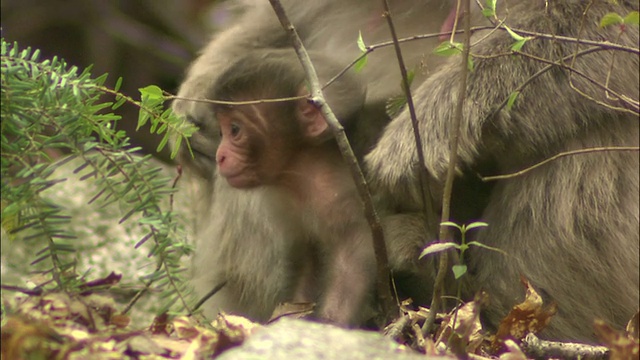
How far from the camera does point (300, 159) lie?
2979 mm

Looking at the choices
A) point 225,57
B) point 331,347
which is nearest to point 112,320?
point 331,347

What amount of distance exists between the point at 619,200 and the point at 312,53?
3.22 ft

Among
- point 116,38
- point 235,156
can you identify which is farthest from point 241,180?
point 116,38

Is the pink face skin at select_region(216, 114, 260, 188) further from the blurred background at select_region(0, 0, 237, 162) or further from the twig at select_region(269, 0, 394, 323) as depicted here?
the blurred background at select_region(0, 0, 237, 162)

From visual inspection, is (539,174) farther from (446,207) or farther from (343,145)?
(343,145)

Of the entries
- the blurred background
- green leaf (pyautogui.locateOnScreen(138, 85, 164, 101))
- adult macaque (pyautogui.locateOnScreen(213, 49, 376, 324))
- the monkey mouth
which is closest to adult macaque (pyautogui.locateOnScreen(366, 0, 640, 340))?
adult macaque (pyautogui.locateOnScreen(213, 49, 376, 324))

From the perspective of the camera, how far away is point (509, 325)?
2207 millimetres

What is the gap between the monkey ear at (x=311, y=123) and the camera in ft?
9.58

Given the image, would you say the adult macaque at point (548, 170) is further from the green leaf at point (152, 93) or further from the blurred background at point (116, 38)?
the blurred background at point (116, 38)

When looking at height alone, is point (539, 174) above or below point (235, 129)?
below

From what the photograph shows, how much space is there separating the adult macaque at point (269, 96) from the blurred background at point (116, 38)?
3268 mm

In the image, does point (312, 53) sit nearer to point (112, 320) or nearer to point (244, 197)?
point (244, 197)

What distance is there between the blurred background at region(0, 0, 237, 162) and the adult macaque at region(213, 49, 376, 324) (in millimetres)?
3835

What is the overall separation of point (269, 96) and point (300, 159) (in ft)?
0.72
